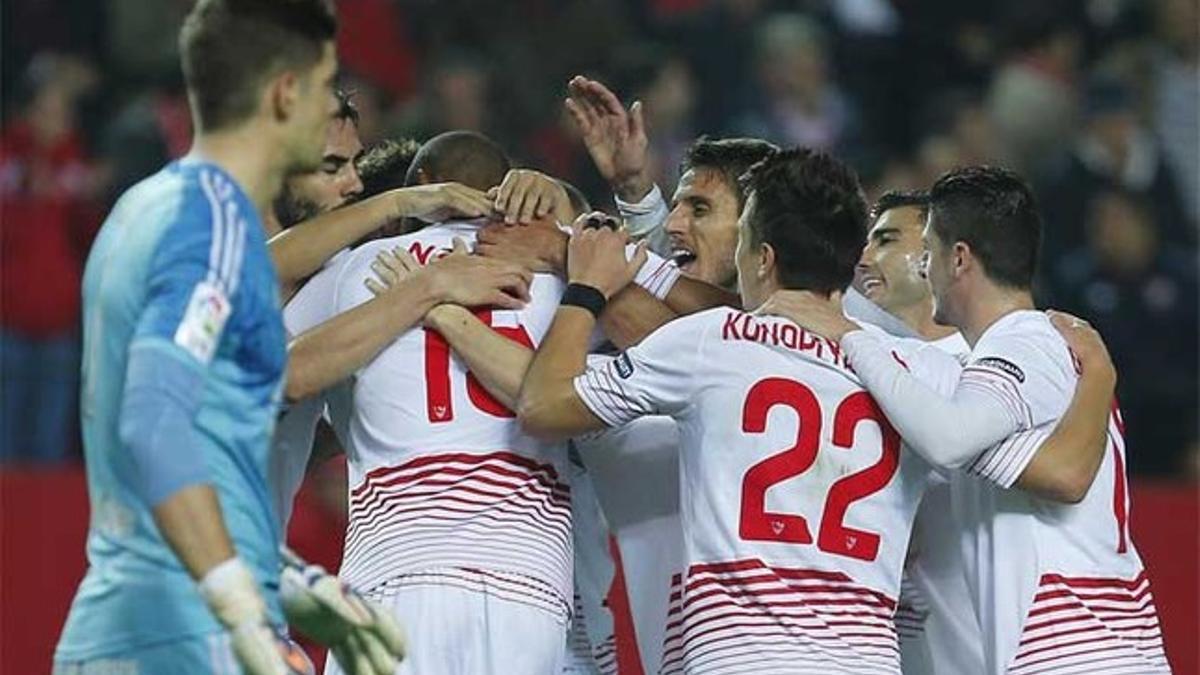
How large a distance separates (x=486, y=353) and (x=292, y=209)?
106cm

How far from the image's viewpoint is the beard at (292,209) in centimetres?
666

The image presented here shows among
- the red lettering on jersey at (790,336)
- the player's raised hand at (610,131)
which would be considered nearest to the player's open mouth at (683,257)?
the player's raised hand at (610,131)

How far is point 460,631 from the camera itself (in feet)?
19.4

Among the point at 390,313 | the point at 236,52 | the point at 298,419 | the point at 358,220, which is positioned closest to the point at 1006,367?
the point at 390,313

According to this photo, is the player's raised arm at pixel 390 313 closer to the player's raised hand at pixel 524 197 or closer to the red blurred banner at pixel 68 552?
the player's raised hand at pixel 524 197

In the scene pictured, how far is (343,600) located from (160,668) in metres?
0.38

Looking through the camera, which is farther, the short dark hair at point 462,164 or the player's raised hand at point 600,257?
the short dark hair at point 462,164

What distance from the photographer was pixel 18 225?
1151 centimetres

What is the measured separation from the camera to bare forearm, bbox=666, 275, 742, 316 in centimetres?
638

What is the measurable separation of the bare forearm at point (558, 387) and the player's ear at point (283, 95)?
1.46m

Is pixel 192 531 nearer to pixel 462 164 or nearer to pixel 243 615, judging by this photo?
pixel 243 615

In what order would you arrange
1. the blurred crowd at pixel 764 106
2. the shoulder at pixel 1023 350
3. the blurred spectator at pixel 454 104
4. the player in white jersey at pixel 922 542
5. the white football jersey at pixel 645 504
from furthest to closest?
the blurred spectator at pixel 454 104, the blurred crowd at pixel 764 106, the white football jersey at pixel 645 504, the player in white jersey at pixel 922 542, the shoulder at pixel 1023 350

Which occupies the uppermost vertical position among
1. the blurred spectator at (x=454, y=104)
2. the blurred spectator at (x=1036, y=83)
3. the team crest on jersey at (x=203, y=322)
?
the blurred spectator at (x=1036, y=83)

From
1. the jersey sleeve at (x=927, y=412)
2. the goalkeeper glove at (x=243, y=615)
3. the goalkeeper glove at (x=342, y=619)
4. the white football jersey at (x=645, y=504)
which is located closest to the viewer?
the goalkeeper glove at (x=243, y=615)
